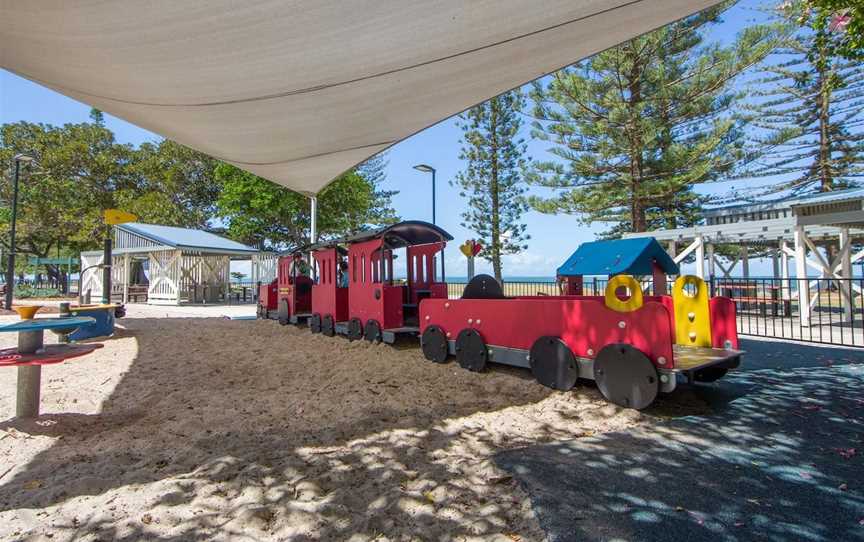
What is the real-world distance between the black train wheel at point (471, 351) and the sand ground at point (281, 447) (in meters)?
0.19

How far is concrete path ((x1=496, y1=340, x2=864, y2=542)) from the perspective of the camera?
2.26m

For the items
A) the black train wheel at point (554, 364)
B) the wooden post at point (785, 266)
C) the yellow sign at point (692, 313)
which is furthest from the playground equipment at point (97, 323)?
the wooden post at point (785, 266)

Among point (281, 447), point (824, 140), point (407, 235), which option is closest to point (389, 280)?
point (407, 235)

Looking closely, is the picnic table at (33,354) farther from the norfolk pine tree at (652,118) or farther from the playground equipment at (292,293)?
the norfolk pine tree at (652,118)

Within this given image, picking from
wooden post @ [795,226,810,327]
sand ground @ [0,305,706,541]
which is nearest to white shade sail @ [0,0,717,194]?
sand ground @ [0,305,706,541]

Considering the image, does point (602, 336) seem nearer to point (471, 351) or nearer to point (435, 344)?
point (471, 351)

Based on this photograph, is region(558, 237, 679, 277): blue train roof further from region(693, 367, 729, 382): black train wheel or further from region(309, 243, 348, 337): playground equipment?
region(309, 243, 348, 337): playground equipment

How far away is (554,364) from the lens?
16.1 ft

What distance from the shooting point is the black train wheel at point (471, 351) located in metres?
5.82

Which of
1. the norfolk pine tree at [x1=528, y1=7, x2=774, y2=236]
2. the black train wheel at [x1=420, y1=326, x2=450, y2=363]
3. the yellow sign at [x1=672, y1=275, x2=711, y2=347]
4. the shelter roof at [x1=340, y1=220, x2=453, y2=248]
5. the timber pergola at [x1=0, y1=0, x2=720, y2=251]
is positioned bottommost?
the black train wheel at [x1=420, y1=326, x2=450, y2=363]

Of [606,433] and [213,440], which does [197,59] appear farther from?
[606,433]

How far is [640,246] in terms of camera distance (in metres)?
8.18

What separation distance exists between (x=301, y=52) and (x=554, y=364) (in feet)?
13.6

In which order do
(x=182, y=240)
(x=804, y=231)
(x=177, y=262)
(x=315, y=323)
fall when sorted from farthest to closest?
1. (x=182, y=240)
2. (x=177, y=262)
3. (x=804, y=231)
4. (x=315, y=323)
